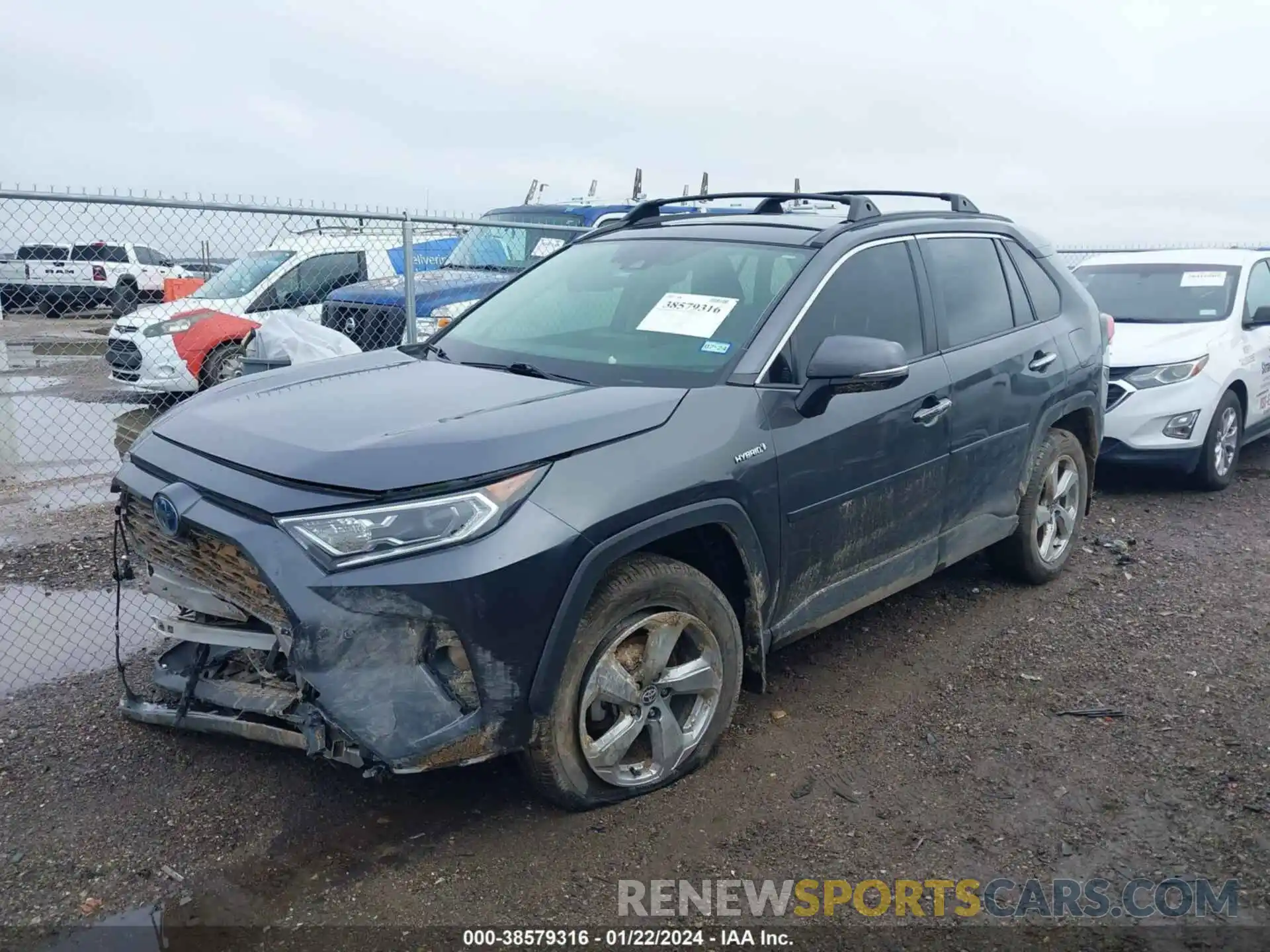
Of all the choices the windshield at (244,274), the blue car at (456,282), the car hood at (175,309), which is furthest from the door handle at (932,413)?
the windshield at (244,274)

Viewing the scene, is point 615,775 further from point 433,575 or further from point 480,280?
point 480,280

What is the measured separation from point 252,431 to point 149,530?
0.51 metres

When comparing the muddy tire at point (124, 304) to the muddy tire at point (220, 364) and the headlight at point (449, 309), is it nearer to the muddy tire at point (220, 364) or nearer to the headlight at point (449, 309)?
the muddy tire at point (220, 364)

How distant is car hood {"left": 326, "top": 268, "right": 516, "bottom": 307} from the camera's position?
8.99 meters

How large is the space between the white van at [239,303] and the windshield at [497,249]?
406 millimetres

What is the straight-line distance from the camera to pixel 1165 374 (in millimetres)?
7211

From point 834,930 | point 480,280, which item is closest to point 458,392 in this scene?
point 834,930

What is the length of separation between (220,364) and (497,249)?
10.1ft

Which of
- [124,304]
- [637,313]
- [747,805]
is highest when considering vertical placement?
[637,313]

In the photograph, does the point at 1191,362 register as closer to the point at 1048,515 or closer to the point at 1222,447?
the point at 1222,447

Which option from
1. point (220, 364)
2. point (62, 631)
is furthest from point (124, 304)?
point (62, 631)

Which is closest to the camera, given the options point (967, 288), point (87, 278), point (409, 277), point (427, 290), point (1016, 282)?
point (967, 288)

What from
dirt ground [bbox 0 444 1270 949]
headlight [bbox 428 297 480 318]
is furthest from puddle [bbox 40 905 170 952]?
headlight [bbox 428 297 480 318]

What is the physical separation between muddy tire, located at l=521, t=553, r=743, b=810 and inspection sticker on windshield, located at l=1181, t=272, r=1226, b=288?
21.2 feet
